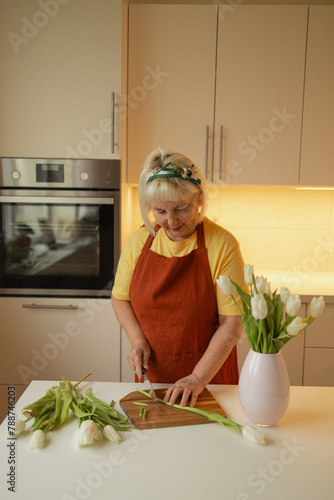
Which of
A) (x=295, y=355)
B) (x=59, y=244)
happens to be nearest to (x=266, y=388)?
(x=295, y=355)

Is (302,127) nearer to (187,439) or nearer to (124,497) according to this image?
(187,439)

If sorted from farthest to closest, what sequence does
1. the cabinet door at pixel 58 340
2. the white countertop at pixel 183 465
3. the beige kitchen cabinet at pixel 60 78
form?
the cabinet door at pixel 58 340 → the beige kitchen cabinet at pixel 60 78 → the white countertop at pixel 183 465

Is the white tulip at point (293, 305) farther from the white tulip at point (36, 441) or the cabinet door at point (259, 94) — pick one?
the cabinet door at point (259, 94)

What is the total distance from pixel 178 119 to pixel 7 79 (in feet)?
2.84

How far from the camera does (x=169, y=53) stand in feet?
7.22

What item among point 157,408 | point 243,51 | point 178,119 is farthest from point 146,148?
point 157,408

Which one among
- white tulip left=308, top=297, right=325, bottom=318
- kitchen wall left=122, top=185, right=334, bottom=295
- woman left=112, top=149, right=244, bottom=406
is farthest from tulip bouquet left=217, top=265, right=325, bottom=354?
kitchen wall left=122, top=185, right=334, bottom=295

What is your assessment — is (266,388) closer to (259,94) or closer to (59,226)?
(59,226)

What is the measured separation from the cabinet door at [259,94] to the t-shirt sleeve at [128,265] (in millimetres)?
946

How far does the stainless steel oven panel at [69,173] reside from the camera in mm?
2107

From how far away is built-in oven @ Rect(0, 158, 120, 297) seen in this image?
2109mm

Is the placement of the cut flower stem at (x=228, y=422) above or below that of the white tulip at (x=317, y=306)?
below

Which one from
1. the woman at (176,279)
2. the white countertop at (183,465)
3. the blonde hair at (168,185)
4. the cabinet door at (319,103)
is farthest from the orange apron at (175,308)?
the cabinet door at (319,103)

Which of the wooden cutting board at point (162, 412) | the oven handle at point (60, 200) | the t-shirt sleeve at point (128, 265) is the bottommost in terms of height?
the wooden cutting board at point (162, 412)
